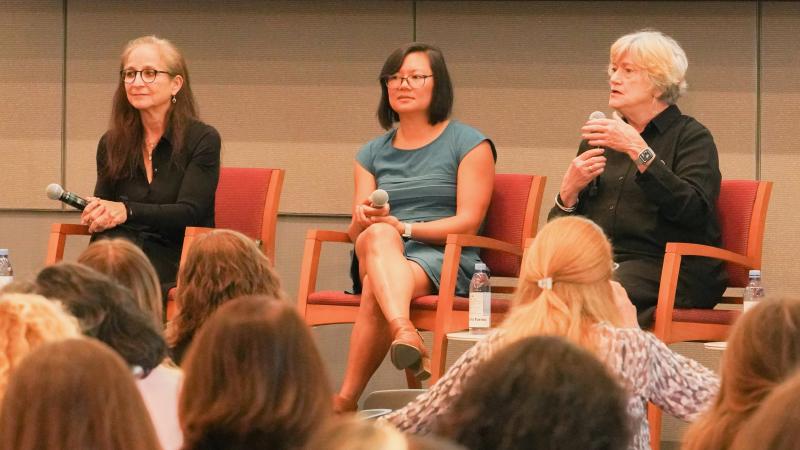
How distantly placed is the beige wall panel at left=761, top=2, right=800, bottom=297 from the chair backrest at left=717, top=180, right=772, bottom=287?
1.02 meters

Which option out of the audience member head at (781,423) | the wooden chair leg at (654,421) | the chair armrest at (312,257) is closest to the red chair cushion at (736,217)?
the wooden chair leg at (654,421)

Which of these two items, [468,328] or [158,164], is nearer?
[468,328]

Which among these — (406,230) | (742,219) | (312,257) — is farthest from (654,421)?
(312,257)

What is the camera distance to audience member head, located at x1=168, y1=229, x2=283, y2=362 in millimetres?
2818

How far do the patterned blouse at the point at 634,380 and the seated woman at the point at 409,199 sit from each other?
5.37ft

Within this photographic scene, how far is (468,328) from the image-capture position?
4145 millimetres

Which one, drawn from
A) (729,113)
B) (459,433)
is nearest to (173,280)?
(729,113)

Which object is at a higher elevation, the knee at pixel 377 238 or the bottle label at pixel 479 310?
the knee at pixel 377 238

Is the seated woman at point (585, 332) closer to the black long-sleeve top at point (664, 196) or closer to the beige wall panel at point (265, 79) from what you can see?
the black long-sleeve top at point (664, 196)

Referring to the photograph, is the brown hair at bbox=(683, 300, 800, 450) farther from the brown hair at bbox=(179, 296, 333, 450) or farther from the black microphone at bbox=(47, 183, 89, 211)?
the black microphone at bbox=(47, 183, 89, 211)

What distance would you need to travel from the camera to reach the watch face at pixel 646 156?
4016 mm

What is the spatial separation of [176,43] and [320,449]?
4642 millimetres

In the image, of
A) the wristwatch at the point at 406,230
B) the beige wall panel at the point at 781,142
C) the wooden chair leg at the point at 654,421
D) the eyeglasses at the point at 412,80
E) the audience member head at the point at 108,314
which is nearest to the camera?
the audience member head at the point at 108,314

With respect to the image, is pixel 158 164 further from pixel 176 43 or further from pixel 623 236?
pixel 623 236
